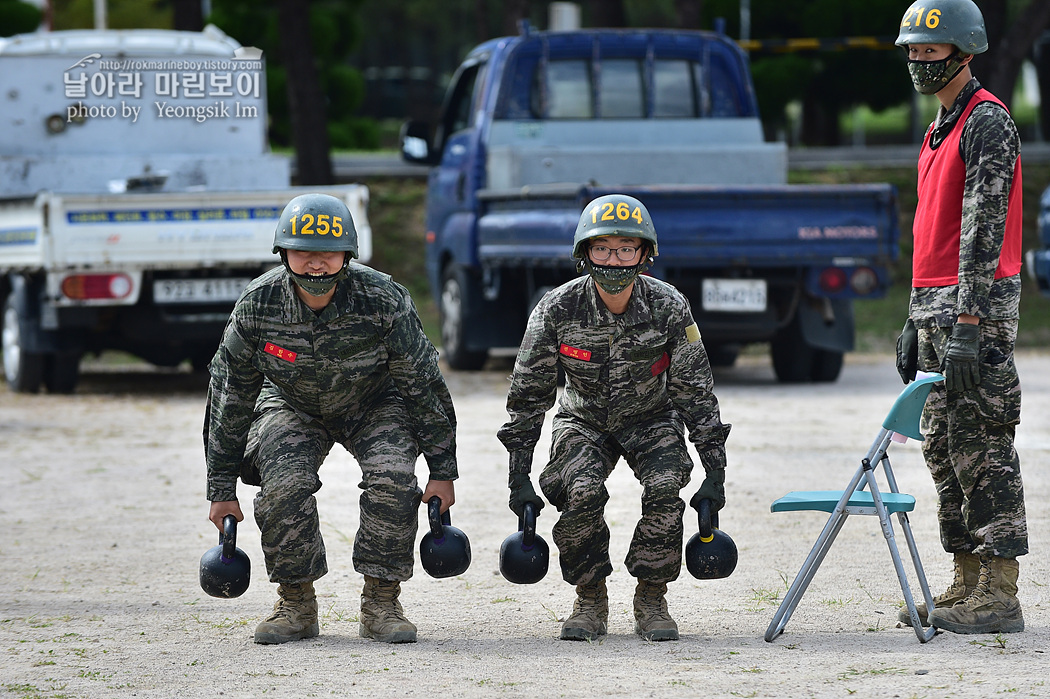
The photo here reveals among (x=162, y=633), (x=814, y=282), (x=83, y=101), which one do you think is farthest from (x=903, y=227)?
(x=162, y=633)

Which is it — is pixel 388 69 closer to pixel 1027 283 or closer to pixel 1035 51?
pixel 1035 51

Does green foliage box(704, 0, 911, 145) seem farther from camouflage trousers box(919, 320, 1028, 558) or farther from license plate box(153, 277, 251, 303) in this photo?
camouflage trousers box(919, 320, 1028, 558)

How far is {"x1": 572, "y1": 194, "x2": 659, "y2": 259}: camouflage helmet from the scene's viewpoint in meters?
4.83

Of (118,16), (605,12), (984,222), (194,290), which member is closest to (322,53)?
(605,12)

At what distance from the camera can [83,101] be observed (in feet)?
43.6

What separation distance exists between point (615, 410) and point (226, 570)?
1275 mm

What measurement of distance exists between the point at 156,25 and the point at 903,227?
1794cm

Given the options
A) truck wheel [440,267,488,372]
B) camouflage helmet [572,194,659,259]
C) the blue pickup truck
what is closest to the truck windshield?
the blue pickup truck

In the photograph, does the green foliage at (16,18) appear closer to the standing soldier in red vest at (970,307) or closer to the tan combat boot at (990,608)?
the standing soldier in red vest at (970,307)

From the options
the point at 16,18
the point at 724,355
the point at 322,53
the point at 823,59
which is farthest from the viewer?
the point at 322,53

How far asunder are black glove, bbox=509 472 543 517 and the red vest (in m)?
1.36

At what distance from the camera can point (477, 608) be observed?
5.30m

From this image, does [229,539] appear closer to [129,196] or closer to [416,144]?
[129,196]

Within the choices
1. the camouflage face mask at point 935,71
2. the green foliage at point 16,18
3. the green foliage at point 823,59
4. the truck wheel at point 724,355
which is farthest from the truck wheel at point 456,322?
the green foliage at point 823,59
